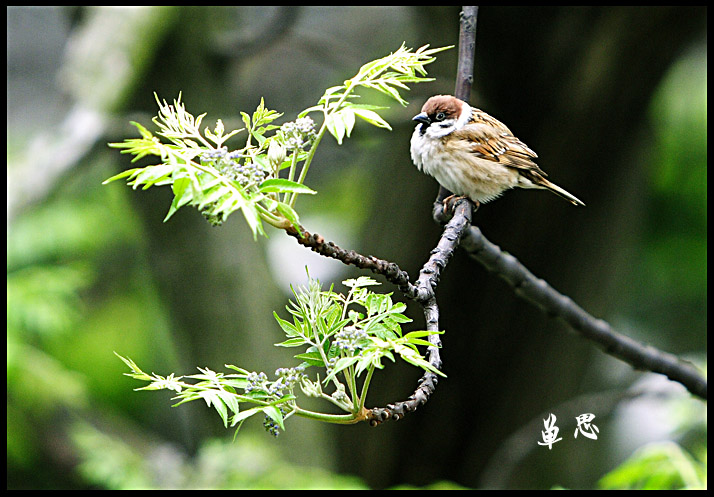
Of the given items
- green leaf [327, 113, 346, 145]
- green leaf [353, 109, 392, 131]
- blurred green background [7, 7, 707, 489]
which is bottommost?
blurred green background [7, 7, 707, 489]

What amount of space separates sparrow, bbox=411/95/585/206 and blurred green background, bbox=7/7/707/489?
0.98m

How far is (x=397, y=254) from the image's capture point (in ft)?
13.0

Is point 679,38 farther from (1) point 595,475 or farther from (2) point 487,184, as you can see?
(1) point 595,475

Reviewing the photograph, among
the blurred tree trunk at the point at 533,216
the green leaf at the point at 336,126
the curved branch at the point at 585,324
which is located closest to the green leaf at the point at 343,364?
the green leaf at the point at 336,126

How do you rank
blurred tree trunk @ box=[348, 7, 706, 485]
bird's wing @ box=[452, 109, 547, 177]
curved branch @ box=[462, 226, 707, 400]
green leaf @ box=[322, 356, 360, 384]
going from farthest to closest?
blurred tree trunk @ box=[348, 7, 706, 485] → bird's wing @ box=[452, 109, 547, 177] → curved branch @ box=[462, 226, 707, 400] → green leaf @ box=[322, 356, 360, 384]

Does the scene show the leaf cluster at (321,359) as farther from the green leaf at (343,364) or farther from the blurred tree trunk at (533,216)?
the blurred tree trunk at (533,216)

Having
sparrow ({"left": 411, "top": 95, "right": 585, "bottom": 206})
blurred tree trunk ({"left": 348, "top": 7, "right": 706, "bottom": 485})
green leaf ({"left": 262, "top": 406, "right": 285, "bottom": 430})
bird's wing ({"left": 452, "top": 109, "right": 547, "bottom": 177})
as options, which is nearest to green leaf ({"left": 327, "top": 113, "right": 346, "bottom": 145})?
green leaf ({"left": 262, "top": 406, "right": 285, "bottom": 430})

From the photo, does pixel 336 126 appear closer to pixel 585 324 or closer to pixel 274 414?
pixel 274 414

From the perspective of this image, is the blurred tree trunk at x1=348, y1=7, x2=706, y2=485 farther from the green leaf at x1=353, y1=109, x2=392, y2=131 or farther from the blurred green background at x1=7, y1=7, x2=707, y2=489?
the green leaf at x1=353, y1=109, x2=392, y2=131

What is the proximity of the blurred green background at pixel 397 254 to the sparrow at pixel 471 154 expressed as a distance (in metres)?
0.98

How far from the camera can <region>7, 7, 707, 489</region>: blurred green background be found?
331 cm

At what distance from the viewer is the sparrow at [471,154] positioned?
172 centimetres

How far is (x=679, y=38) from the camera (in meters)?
3.19

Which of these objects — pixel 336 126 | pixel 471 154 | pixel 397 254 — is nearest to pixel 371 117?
pixel 336 126
